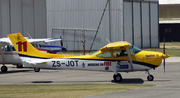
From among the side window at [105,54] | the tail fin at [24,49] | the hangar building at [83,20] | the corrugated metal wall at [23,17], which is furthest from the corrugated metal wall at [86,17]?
the side window at [105,54]

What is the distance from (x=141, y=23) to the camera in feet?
137

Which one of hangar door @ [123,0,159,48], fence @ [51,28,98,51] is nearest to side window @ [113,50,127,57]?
fence @ [51,28,98,51]

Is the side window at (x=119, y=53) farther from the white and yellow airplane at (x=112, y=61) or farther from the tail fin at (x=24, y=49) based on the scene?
the tail fin at (x=24, y=49)

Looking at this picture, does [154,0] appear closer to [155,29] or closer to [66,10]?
[155,29]

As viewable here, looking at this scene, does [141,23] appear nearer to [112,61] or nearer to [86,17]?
[86,17]

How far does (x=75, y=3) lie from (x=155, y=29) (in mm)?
13263

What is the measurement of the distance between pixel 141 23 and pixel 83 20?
9229 mm

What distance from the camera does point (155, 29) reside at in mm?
42531

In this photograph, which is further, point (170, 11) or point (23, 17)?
point (170, 11)

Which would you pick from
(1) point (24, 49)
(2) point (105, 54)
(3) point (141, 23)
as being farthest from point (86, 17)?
(2) point (105, 54)

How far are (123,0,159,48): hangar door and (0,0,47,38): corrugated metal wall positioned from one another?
12771 mm

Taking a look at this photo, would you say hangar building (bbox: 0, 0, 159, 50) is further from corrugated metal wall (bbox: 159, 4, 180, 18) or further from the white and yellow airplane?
the white and yellow airplane

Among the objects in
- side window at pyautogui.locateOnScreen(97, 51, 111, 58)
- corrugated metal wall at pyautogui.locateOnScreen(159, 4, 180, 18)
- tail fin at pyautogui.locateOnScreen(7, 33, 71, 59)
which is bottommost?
side window at pyautogui.locateOnScreen(97, 51, 111, 58)

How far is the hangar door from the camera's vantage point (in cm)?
4066
